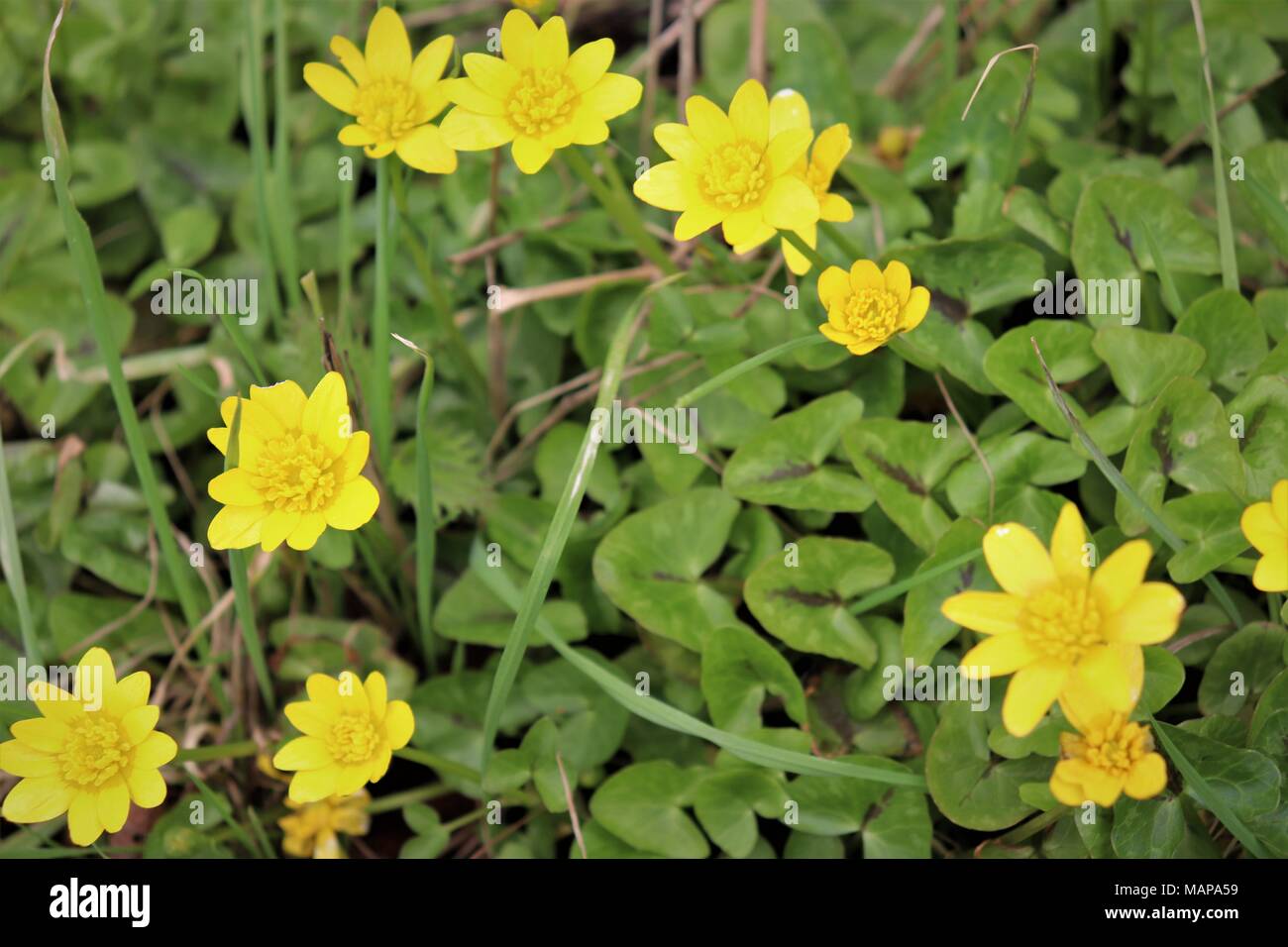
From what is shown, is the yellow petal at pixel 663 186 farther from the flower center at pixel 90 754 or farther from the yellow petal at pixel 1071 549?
the flower center at pixel 90 754

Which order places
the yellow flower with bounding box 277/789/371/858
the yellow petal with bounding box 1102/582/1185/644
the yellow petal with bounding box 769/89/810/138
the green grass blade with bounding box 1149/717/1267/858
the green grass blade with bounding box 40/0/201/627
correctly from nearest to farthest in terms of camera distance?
the yellow petal with bounding box 1102/582/1185/644, the green grass blade with bounding box 1149/717/1267/858, the green grass blade with bounding box 40/0/201/627, the yellow petal with bounding box 769/89/810/138, the yellow flower with bounding box 277/789/371/858

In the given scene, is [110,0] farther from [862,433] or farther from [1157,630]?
[1157,630]

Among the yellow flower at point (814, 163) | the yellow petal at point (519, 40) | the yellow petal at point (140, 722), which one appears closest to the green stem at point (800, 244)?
the yellow flower at point (814, 163)

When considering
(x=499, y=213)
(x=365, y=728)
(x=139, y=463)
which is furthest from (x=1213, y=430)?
(x=139, y=463)

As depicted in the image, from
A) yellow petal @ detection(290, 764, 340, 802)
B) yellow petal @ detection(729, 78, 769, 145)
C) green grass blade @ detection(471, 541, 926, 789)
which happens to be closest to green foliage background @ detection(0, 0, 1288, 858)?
green grass blade @ detection(471, 541, 926, 789)

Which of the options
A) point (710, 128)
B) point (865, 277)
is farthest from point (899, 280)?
point (710, 128)

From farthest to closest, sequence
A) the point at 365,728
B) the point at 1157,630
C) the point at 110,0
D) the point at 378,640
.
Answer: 1. the point at 110,0
2. the point at 378,640
3. the point at 365,728
4. the point at 1157,630

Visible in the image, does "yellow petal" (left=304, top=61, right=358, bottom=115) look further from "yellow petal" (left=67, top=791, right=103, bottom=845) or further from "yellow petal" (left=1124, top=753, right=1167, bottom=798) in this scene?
"yellow petal" (left=1124, top=753, right=1167, bottom=798)
